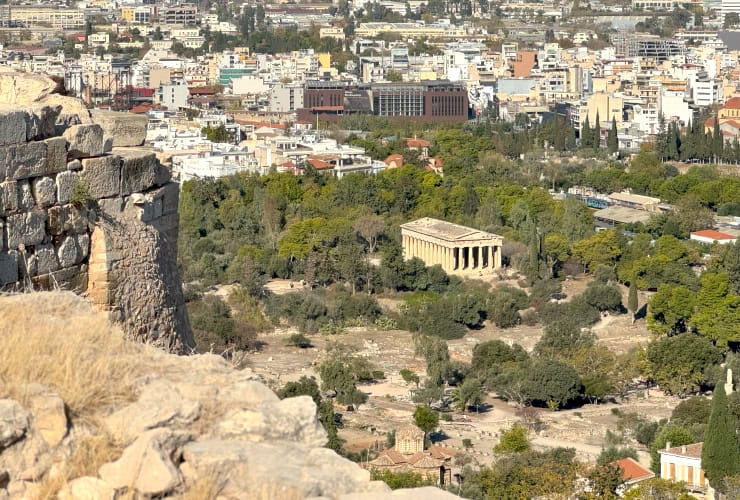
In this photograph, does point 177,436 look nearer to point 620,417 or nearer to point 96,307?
point 96,307

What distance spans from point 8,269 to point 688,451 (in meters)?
18.2

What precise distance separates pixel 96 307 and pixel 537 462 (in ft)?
54.9

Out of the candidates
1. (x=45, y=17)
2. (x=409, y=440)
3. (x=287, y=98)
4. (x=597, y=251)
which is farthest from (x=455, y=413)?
(x=45, y=17)

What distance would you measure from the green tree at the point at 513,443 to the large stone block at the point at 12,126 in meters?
19.4

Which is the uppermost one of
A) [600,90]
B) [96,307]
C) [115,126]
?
[115,126]

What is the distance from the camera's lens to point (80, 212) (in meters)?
7.90

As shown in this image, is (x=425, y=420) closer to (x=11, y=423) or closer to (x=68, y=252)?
(x=68, y=252)

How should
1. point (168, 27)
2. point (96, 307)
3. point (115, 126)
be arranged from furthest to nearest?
point (168, 27) < point (115, 126) < point (96, 307)

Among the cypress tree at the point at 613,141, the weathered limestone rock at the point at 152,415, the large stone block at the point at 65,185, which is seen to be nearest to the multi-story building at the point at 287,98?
the cypress tree at the point at 613,141

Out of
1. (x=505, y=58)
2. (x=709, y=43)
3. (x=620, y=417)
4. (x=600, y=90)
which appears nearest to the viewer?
(x=620, y=417)

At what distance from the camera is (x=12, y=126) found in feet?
24.7

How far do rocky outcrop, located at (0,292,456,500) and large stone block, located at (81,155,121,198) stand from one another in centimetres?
219

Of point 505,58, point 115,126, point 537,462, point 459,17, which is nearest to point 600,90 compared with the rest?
point 505,58

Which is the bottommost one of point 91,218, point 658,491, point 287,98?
point 287,98
